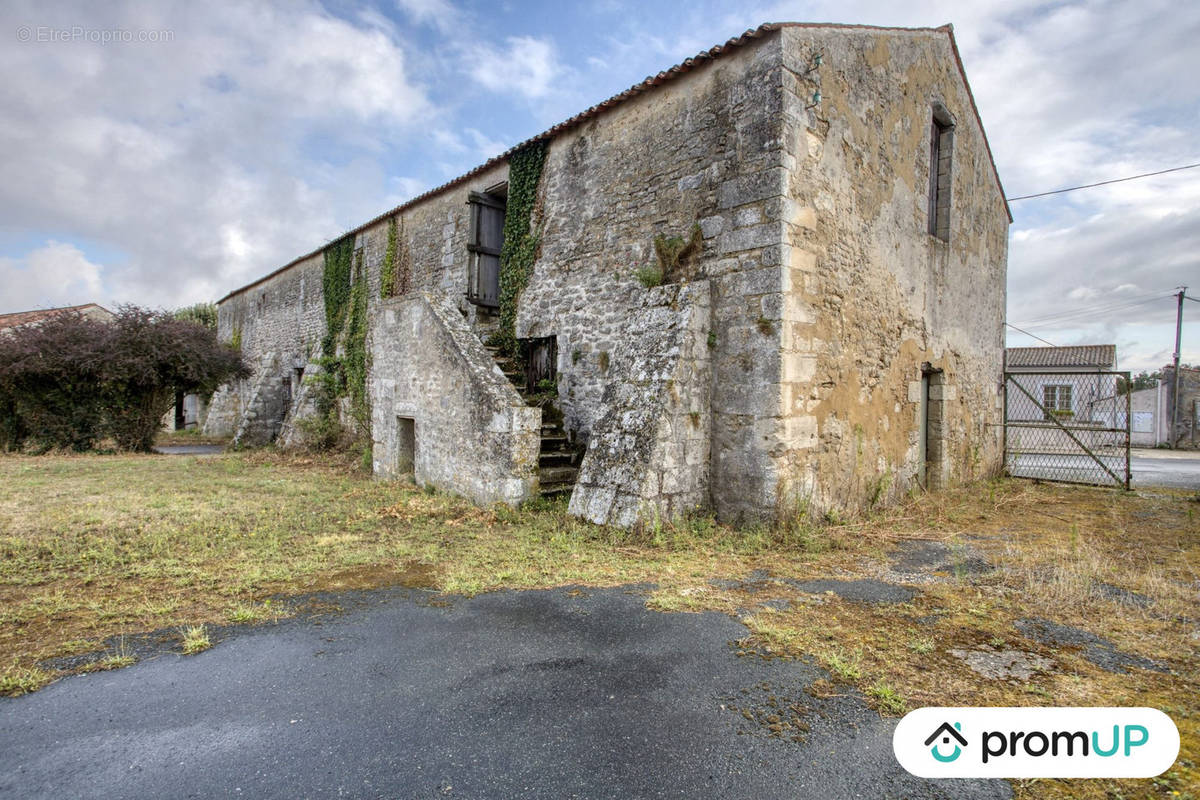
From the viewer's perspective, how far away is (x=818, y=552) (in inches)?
221

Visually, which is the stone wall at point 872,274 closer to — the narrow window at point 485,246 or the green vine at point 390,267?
the narrow window at point 485,246

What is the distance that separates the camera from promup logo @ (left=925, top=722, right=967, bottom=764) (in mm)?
2476

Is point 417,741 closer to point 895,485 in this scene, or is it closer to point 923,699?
point 923,699

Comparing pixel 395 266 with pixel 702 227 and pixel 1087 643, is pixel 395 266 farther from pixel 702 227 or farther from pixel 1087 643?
pixel 1087 643

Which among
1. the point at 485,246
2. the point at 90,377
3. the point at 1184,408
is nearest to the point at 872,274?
the point at 485,246

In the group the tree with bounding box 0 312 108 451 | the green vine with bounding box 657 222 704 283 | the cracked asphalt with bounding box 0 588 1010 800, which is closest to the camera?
the cracked asphalt with bounding box 0 588 1010 800

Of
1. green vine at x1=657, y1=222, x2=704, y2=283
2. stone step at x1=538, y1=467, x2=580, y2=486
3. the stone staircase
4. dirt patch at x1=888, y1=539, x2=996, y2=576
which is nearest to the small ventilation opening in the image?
the stone staircase

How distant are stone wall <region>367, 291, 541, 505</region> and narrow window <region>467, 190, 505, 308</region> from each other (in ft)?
6.20

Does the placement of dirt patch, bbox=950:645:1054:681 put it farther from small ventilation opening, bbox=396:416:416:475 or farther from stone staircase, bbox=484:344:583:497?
small ventilation opening, bbox=396:416:416:475

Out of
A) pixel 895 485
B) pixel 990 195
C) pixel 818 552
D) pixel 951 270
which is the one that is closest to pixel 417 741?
pixel 818 552

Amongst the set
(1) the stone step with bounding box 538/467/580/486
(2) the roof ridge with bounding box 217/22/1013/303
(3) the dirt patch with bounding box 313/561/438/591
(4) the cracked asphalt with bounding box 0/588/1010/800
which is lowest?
(4) the cracked asphalt with bounding box 0/588/1010/800

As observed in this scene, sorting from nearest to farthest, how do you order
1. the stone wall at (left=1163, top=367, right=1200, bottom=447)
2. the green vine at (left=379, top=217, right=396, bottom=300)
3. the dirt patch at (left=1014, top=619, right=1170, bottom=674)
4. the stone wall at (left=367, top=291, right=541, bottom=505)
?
the dirt patch at (left=1014, top=619, right=1170, bottom=674), the stone wall at (left=367, top=291, right=541, bottom=505), the green vine at (left=379, top=217, right=396, bottom=300), the stone wall at (left=1163, top=367, right=1200, bottom=447)

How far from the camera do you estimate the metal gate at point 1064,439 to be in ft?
35.4

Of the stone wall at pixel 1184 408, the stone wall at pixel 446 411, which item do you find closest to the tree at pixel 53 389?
the stone wall at pixel 446 411
